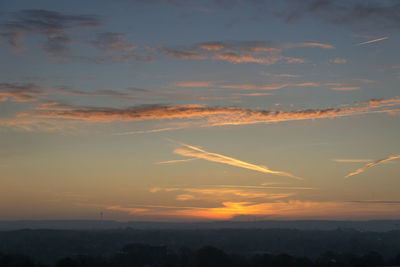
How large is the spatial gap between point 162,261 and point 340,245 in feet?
314

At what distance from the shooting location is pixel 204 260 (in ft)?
313

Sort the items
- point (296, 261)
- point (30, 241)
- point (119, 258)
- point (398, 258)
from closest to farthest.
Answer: point (296, 261), point (398, 258), point (119, 258), point (30, 241)

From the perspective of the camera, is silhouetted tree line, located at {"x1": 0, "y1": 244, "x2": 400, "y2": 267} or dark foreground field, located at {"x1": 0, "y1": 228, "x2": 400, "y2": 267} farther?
dark foreground field, located at {"x1": 0, "y1": 228, "x2": 400, "y2": 267}

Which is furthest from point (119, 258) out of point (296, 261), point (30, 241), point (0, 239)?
point (0, 239)

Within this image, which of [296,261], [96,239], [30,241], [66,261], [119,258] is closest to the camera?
[66,261]

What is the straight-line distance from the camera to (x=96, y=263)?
281 feet

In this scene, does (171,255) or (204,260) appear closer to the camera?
(204,260)

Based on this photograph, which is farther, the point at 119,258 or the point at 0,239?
the point at 0,239

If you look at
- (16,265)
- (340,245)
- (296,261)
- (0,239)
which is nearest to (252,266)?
(296,261)

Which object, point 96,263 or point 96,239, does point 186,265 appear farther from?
point 96,239

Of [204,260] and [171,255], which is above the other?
[171,255]

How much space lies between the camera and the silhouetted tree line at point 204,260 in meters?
84.5

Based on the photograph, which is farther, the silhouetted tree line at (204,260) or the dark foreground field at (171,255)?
the dark foreground field at (171,255)

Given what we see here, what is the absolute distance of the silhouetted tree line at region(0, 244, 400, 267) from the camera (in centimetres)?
8450
